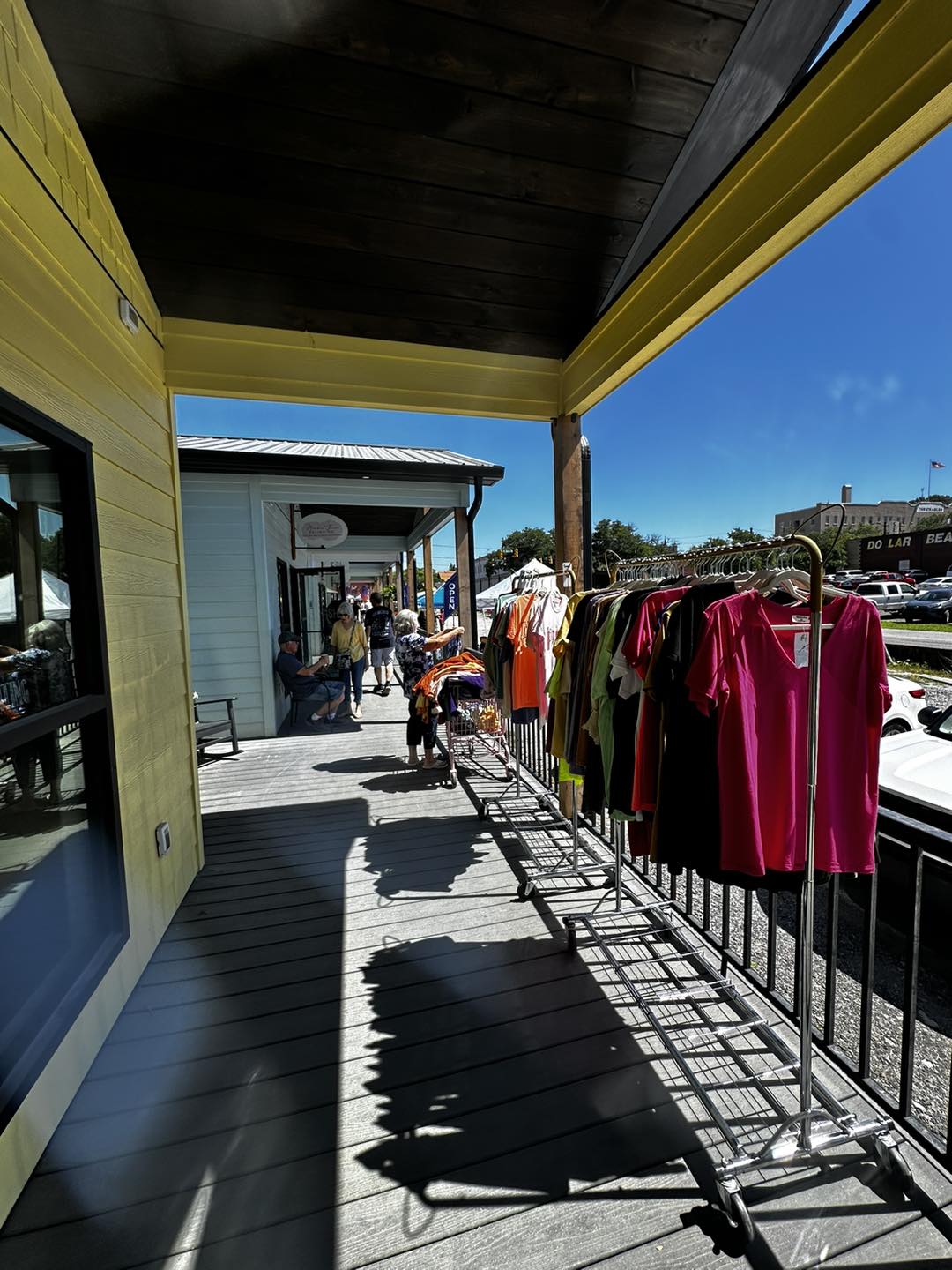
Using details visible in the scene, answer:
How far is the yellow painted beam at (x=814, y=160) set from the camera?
4.04 feet

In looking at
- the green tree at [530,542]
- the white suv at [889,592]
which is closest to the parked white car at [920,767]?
the white suv at [889,592]

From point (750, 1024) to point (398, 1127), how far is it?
3.68 ft

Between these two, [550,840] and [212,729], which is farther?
[212,729]

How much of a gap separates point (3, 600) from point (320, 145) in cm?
177

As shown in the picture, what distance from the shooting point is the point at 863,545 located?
3781 centimetres

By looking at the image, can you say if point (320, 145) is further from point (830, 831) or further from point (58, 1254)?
point (58, 1254)

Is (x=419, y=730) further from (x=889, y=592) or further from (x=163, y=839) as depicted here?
(x=889, y=592)

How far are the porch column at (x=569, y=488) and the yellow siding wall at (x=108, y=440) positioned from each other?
214cm

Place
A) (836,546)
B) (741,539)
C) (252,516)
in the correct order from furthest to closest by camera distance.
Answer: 1. (741,539)
2. (252,516)
3. (836,546)

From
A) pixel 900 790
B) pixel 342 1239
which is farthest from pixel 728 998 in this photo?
pixel 900 790

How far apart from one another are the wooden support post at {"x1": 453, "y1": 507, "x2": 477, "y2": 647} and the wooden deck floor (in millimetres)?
4450

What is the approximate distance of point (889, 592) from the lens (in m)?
26.6

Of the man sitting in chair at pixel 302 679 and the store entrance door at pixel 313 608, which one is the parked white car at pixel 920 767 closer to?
the man sitting in chair at pixel 302 679

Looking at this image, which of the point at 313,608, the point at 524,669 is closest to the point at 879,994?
the point at 524,669
